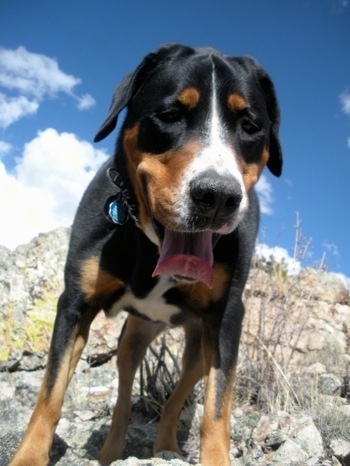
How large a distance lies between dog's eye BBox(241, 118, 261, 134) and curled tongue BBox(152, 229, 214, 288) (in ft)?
2.14

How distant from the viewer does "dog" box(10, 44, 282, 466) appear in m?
3.02

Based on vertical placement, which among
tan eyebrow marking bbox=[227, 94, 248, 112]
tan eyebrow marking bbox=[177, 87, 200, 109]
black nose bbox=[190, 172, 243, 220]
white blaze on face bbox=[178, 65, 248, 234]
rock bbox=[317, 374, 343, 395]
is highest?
tan eyebrow marking bbox=[227, 94, 248, 112]

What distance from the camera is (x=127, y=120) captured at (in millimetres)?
3682

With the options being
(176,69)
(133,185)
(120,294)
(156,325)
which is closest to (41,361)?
(156,325)

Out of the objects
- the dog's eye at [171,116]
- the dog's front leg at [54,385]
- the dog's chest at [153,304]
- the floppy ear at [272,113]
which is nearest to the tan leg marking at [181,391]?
the dog's chest at [153,304]

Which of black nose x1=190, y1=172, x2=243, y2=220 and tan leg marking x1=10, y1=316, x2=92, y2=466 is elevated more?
black nose x1=190, y1=172, x2=243, y2=220

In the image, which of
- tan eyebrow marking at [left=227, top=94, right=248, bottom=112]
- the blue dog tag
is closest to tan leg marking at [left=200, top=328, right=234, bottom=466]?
the blue dog tag

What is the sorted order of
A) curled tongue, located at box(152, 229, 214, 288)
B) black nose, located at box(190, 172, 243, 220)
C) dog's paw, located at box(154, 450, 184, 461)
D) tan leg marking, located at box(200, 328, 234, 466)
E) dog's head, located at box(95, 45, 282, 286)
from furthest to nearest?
dog's paw, located at box(154, 450, 184, 461), tan leg marking, located at box(200, 328, 234, 466), curled tongue, located at box(152, 229, 214, 288), dog's head, located at box(95, 45, 282, 286), black nose, located at box(190, 172, 243, 220)

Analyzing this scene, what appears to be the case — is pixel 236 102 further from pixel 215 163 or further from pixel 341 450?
pixel 341 450

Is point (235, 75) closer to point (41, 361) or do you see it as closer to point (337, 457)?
point (337, 457)

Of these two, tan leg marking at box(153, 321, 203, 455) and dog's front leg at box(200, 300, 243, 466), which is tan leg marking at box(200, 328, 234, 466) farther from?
tan leg marking at box(153, 321, 203, 455)

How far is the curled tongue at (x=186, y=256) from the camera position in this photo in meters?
3.25

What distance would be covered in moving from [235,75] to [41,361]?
154 inches

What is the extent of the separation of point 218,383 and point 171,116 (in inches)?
63.0
